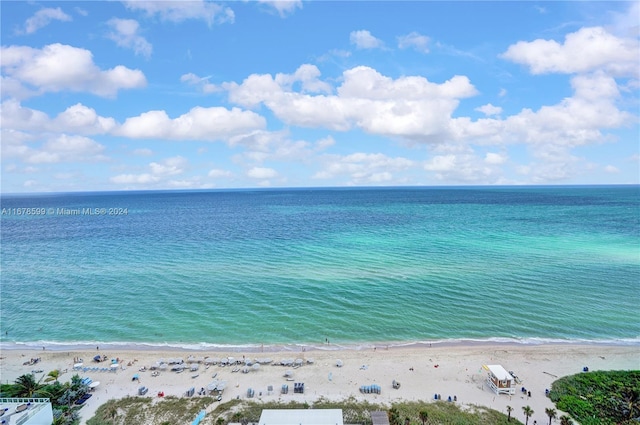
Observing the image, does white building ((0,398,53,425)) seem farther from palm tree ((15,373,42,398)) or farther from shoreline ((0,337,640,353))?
shoreline ((0,337,640,353))

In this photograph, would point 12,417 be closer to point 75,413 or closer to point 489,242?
point 75,413

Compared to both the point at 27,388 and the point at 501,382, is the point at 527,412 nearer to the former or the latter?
the point at 501,382

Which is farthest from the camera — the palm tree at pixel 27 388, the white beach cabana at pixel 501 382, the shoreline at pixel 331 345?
the shoreline at pixel 331 345

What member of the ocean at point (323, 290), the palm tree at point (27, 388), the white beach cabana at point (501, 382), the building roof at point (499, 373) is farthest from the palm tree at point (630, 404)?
the palm tree at point (27, 388)

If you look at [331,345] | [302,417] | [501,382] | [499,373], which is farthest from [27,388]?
[499,373]

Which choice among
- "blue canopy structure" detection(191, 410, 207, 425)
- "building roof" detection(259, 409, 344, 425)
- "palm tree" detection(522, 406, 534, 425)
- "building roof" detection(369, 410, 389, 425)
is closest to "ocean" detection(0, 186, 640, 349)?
"blue canopy structure" detection(191, 410, 207, 425)

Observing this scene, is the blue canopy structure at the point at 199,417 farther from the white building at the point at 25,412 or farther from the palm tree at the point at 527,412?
the palm tree at the point at 527,412
